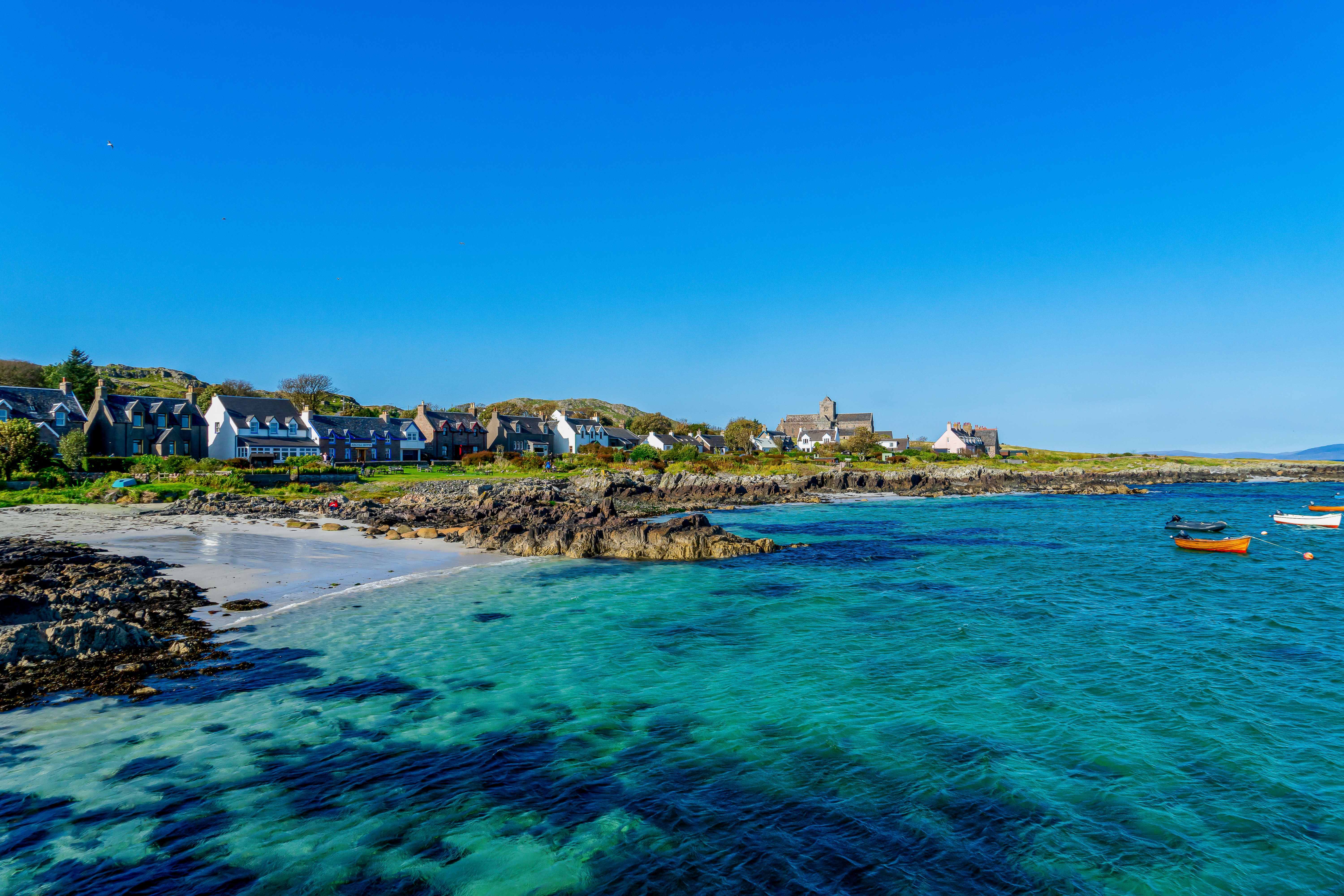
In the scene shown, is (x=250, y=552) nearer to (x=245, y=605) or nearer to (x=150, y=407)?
(x=245, y=605)

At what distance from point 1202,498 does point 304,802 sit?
276 ft

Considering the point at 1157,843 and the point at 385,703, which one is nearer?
the point at 1157,843

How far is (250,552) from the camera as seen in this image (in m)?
25.5

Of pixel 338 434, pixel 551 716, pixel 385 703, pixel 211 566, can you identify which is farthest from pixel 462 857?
pixel 338 434

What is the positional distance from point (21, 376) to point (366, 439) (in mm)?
64288

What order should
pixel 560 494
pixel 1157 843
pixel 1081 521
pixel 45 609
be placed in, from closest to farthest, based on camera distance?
1. pixel 1157 843
2. pixel 45 609
3. pixel 1081 521
4. pixel 560 494

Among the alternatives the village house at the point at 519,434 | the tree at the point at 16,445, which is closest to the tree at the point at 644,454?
the village house at the point at 519,434

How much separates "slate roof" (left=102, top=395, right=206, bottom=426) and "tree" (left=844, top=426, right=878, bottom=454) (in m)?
95.2

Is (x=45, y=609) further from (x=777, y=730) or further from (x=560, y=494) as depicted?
(x=560, y=494)

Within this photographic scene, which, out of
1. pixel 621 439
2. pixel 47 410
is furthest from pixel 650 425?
pixel 47 410

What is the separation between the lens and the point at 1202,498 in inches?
2633

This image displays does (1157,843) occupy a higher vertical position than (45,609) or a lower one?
lower

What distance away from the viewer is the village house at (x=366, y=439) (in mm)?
77750

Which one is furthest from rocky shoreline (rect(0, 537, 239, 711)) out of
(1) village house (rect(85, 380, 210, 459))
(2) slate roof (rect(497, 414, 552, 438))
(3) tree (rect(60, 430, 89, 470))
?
(2) slate roof (rect(497, 414, 552, 438))
